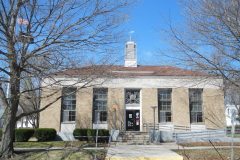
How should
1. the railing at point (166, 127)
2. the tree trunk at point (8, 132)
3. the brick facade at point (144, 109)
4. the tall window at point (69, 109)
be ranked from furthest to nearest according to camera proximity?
the tall window at point (69, 109) < the brick facade at point (144, 109) < the railing at point (166, 127) < the tree trunk at point (8, 132)

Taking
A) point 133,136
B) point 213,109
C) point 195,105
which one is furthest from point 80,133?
point 213,109

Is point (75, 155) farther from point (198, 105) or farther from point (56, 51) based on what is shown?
point (198, 105)

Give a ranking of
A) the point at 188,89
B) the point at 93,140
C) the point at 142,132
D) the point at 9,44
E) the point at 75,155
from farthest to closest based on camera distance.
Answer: the point at 188,89 < the point at 142,132 < the point at 93,140 < the point at 75,155 < the point at 9,44

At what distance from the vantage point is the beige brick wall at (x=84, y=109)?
3197 centimetres

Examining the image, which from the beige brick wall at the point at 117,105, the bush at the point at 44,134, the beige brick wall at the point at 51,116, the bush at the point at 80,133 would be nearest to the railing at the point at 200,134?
the beige brick wall at the point at 117,105

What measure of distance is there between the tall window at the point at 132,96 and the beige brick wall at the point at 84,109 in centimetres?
380

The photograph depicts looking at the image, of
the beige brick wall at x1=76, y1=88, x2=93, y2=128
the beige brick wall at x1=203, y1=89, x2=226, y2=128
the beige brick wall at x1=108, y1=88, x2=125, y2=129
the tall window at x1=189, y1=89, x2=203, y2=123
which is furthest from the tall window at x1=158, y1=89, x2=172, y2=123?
the beige brick wall at x1=76, y1=88, x2=93, y2=128

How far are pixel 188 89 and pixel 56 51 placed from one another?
21.9m

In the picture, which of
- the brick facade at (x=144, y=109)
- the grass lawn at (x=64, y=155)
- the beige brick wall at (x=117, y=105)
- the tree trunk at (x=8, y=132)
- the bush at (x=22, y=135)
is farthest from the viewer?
the beige brick wall at (x=117, y=105)

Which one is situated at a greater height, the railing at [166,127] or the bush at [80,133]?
the railing at [166,127]

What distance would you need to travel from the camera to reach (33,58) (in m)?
14.5

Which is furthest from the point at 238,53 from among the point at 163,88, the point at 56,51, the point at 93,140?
the point at 163,88

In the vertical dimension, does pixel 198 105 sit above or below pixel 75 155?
above

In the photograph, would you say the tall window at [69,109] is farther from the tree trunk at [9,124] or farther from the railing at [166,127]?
the tree trunk at [9,124]
